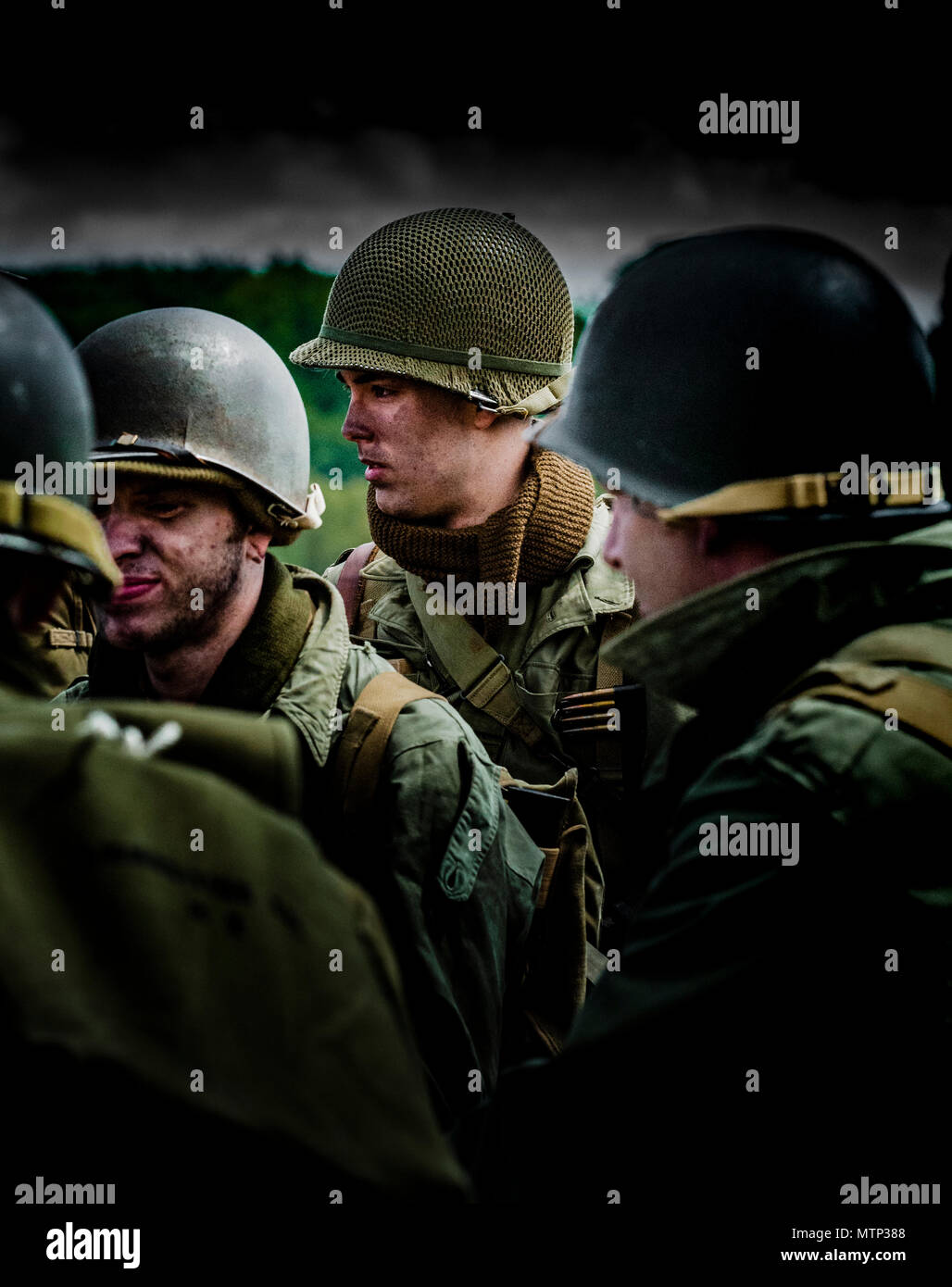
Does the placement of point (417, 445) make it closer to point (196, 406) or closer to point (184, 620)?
point (196, 406)

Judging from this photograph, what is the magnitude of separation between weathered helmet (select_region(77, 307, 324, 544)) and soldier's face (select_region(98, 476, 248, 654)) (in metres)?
0.09

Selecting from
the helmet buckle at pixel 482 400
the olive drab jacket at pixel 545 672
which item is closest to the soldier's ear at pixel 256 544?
the olive drab jacket at pixel 545 672

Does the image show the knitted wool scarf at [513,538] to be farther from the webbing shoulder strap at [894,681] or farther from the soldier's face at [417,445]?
the webbing shoulder strap at [894,681]

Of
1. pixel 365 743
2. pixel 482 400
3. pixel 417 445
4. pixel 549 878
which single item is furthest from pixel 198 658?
pixel 482 400

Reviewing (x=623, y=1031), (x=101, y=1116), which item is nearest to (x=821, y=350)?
(x=623, y=1031)

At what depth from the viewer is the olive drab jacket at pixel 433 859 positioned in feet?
9.48

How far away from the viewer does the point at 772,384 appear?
224cm

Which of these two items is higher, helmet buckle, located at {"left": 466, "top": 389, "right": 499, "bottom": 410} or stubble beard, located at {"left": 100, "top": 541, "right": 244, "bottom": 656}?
helmet buckle, located at {"left": 466, "top": 389, "right": 499, "bottom": 410}

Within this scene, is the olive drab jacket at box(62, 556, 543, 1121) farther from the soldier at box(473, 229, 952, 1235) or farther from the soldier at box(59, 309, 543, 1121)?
the soldier at box(473, 229, 952, 1235)

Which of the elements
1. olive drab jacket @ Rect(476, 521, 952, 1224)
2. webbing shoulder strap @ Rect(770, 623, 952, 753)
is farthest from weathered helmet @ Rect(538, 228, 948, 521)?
olive drab jacket @ Rect(476, 521, 952, 1224)

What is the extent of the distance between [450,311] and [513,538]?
81cm

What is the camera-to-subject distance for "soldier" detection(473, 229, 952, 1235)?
177 cm
